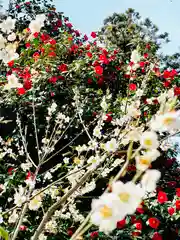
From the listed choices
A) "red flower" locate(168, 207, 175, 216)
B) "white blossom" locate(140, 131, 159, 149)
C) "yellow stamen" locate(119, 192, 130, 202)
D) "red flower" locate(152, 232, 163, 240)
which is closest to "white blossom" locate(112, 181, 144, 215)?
Answer: "yellow stamen" locate(119, 192, 130, 202)

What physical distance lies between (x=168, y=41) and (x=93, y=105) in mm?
9535

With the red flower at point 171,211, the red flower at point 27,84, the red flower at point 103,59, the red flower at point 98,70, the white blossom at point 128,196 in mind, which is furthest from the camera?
the red flower at point 103,59

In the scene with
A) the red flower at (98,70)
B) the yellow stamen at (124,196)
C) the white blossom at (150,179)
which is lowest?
the yellow stamen at (124,196)

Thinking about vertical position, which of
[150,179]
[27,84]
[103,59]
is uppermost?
[103,59]

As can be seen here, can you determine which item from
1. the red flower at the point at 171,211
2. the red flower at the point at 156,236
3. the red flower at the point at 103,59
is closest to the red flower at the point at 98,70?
the red flower at the point at 103,59

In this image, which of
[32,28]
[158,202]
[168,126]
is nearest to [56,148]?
[158,202]

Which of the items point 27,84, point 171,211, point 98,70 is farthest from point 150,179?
point 98,70

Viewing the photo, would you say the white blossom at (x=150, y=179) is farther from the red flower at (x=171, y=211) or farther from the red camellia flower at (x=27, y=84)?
the red camellia flower at (x=27, y=84)

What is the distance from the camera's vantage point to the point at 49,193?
2510 millimetres

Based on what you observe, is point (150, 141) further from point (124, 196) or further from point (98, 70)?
point (98, 70)

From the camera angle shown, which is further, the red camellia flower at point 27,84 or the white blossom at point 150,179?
the red camellia flower at point 27,84

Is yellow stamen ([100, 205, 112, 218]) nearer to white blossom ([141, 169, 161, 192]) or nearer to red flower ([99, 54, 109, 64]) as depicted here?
white blossom ([141, 169, 161, 192])

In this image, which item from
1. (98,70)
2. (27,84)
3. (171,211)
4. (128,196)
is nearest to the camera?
(128,196)

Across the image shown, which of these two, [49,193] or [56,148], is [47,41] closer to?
[56,148]
